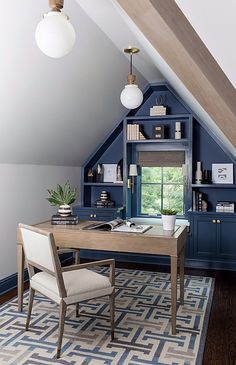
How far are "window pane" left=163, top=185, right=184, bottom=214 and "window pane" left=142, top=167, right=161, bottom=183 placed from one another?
17 centimetres

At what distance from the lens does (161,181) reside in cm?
522

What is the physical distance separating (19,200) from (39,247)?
5.28 ft

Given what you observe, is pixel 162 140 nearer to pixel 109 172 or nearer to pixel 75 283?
pixel 109 172

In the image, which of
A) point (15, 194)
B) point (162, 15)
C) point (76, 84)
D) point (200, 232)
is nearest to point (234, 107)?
point (162, 15)

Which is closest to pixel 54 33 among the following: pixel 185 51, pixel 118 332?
pixel 185 51

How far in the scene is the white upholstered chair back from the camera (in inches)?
94.6

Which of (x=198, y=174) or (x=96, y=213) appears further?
(x=96, y=213)

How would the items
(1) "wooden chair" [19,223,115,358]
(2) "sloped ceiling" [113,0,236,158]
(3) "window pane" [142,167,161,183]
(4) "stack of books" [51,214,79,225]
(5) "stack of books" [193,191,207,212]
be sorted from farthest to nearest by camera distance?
(3) "window pane" [142,167,161,183] < (5) "stack of books" [193,191,207,212] < (4) "stack of books" [51,214,79,225] < (1) "wooden chair" [19,223,115,358] < (2) "sloped ceiling" [113,0,236,158]

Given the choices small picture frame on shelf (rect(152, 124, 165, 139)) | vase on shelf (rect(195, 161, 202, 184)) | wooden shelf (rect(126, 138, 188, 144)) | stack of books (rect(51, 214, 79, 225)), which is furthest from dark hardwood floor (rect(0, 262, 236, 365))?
small picture frame on shelf (rect(152, 124, 165, 139))

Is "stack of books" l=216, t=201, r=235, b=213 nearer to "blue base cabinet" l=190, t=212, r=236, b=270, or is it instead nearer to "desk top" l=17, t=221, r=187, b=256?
"blue base cabinet" l=190, t=212, r=236, b=270

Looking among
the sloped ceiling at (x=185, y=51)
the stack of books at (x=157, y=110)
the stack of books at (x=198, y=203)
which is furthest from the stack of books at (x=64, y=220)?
the stack of books at (x=157, y=110)

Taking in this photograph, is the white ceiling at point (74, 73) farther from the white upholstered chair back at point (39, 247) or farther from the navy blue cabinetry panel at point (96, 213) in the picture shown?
→ the white upholstered chair back at point (39, 247)

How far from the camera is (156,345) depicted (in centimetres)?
258

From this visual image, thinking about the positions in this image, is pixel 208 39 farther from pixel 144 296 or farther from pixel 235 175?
pixel 235 175
